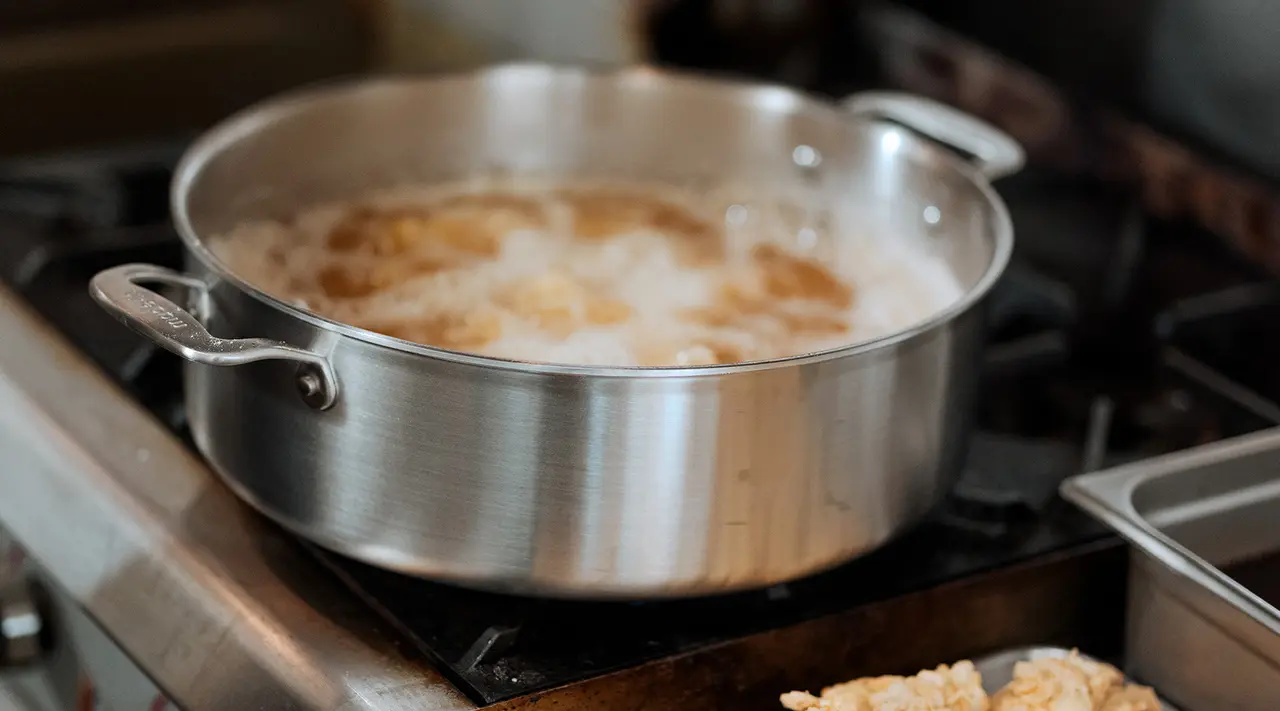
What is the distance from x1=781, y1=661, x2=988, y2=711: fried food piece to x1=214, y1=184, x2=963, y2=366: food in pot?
22 centimetres

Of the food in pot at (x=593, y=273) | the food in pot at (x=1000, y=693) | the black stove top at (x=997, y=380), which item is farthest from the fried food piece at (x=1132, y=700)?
the food in pot at (x=593, y=273)

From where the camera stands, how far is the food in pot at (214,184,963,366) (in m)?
0.96

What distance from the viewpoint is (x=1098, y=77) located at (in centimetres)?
140

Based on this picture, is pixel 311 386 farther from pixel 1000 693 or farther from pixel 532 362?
pixel 1000 693

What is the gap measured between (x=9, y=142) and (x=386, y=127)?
86 centimetres

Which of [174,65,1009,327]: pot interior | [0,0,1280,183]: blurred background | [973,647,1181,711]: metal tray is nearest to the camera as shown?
[973,647,1181,711]: metal tray

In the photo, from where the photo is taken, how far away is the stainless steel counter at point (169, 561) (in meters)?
0.80

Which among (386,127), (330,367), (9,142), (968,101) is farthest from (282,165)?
(9,142)

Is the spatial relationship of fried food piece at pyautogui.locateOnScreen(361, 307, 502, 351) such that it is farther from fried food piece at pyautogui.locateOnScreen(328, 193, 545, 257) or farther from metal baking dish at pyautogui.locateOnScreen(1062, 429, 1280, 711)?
metal baking dish at pyautogui.locateOnScreen(1062, 429, 1280, 711)

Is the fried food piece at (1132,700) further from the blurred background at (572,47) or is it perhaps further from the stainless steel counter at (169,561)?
the blurred background at (572,47)

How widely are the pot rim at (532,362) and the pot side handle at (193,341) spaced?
0.08 ft

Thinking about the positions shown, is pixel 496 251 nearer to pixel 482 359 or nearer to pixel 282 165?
pixel 282 165

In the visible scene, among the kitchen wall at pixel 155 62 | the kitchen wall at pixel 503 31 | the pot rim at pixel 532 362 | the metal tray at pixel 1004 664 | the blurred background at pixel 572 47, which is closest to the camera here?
the pot rim at pixel 532 362

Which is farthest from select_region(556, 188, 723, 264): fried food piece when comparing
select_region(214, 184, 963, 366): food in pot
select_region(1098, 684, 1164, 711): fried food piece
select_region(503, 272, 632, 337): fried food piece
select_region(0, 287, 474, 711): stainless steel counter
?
select_region(1098, 684, 1164, 711): fried food piece
